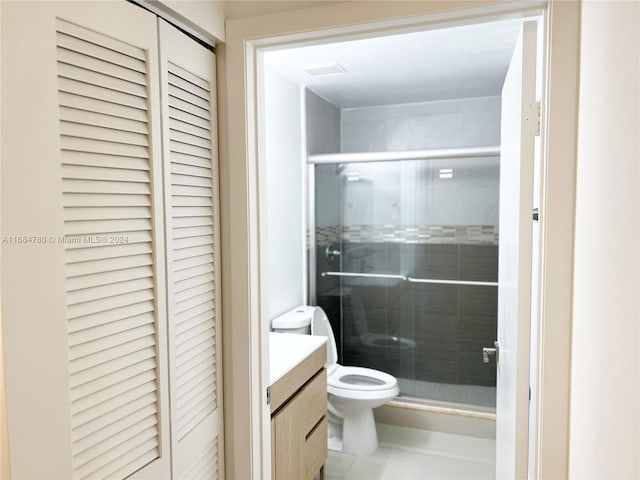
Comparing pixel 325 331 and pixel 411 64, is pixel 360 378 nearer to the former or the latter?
pixel 325 331

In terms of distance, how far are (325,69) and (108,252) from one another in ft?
6.89

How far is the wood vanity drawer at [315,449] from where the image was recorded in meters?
2.16

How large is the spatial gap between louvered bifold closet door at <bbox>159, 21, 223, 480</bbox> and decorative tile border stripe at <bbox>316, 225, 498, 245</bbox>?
2.09 metres

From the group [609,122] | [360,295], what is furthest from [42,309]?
[360,295]

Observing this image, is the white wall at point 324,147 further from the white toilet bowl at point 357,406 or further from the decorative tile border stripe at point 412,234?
the white toilet bowl at point 357,406

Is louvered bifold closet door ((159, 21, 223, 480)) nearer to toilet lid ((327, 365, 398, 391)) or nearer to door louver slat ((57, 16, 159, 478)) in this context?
door louver slat ((57, 16, 159, 478))

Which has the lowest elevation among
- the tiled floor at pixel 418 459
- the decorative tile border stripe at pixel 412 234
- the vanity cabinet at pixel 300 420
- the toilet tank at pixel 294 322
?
the tiled floor at pixel 418 459

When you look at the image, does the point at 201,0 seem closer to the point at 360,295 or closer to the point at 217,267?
the point at 217,267

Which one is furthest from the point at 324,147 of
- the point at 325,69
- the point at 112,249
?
the point at 112,249

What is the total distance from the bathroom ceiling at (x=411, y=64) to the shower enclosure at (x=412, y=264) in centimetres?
46

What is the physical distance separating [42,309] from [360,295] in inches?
117

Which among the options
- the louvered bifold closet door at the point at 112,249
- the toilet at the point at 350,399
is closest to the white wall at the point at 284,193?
the toilet at the point at 350,399

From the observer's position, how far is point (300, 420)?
2057 millimetres

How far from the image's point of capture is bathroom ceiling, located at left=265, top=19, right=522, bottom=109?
7.54 ft
